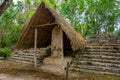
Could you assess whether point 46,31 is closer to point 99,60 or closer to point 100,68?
point 99,60

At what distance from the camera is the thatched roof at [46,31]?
839 cm

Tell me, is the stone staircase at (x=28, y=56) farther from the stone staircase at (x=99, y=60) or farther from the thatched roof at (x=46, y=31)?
the stone staircase at (x=99, y=60)

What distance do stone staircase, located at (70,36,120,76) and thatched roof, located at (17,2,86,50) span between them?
0.53 meters

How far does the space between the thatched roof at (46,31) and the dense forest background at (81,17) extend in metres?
7.52

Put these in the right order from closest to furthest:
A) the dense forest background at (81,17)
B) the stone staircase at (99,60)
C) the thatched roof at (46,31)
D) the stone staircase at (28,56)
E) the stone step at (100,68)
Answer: the stone step at (100,68) → the stone staircase at (99,60) → the thatched roof at (46,31) → the stone staircase at (28,56) → the dense forest background at (81,17)

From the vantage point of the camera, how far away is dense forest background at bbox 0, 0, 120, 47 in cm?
1656

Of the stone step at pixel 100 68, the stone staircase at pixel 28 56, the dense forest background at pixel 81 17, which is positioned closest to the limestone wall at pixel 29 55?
the stone staircase at pixel 28 56

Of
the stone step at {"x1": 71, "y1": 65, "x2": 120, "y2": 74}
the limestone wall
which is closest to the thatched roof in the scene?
the limestone wall

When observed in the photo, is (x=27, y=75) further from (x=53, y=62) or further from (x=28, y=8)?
(x=28, y=8)

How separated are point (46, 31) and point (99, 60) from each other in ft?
10.5

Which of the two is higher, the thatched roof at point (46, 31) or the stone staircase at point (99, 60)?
the thatched roof at point (46, 31)

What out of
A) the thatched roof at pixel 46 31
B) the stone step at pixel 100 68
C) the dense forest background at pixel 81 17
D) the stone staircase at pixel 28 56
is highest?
the dense forest background at pixel 81 17

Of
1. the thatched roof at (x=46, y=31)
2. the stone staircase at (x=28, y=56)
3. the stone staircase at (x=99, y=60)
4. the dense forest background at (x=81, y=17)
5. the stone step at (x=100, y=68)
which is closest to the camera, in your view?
the stone step at (x=100, y=68)

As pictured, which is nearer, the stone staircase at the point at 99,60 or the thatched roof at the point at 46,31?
the stone staircase at the point at 99,60
